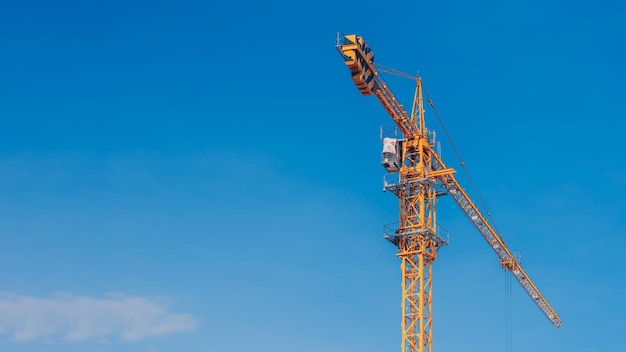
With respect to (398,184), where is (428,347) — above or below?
below

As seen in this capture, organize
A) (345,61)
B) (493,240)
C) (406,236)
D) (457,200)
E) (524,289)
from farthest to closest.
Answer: (524,289)
(493,240)
(457,200)
(406,236)
(345,61)

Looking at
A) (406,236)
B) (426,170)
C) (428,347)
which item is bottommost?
(428,347)

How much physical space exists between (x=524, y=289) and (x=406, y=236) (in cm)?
2902

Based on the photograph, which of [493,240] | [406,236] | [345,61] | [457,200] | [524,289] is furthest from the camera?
[524,289]

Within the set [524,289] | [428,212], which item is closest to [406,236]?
[428,212]

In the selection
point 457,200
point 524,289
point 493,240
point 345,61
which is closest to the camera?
point 345,61

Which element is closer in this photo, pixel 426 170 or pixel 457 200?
pixel 426 170

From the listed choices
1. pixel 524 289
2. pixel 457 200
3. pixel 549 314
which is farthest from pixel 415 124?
pixel 549 314

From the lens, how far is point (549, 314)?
112 meters

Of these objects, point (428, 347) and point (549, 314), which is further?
point (549, 314)

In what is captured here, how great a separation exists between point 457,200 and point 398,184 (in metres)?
9.71

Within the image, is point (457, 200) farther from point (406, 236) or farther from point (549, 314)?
point (549, 314)

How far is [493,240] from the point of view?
323 ft

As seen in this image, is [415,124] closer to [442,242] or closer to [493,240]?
[442,242]
